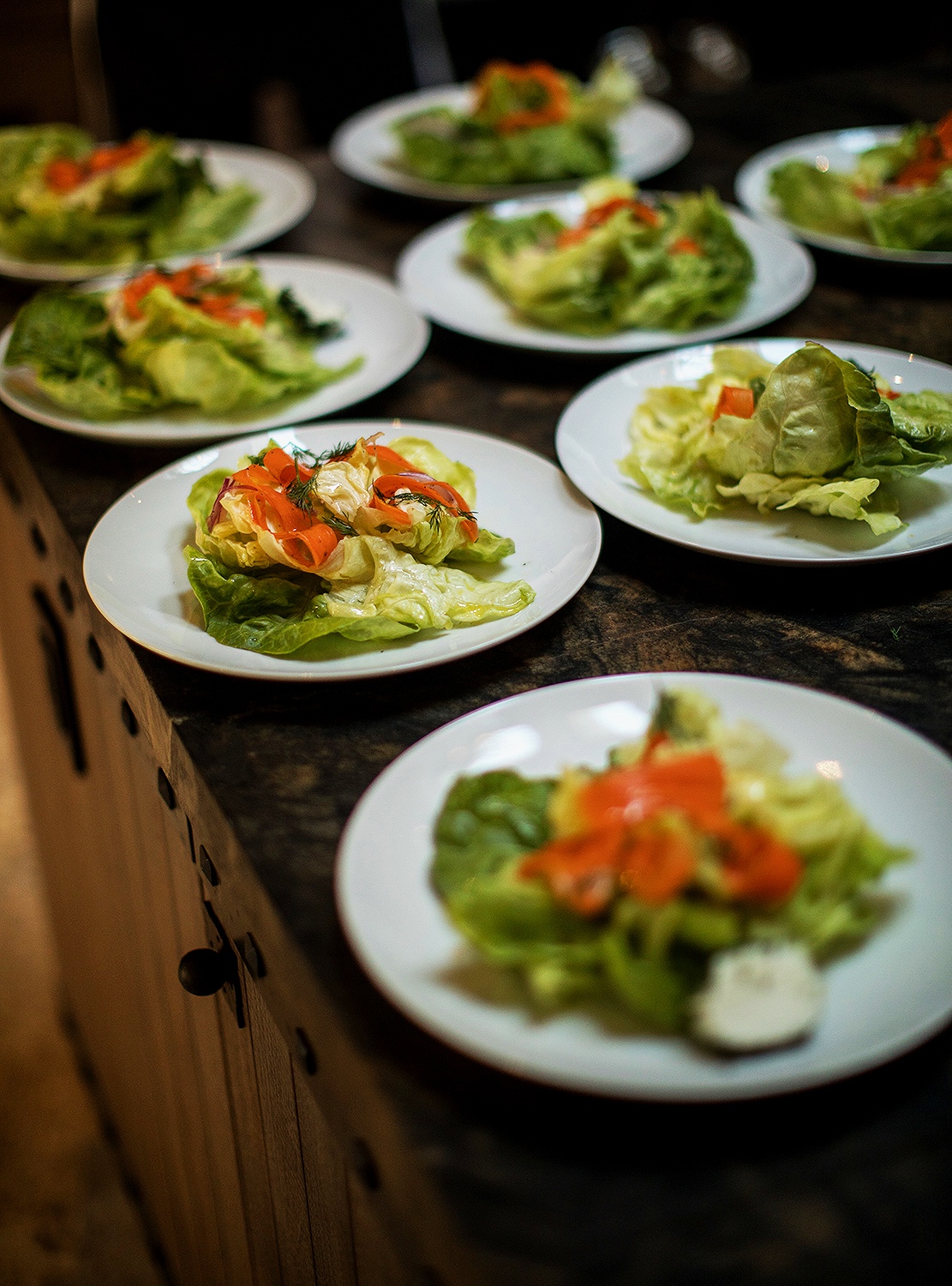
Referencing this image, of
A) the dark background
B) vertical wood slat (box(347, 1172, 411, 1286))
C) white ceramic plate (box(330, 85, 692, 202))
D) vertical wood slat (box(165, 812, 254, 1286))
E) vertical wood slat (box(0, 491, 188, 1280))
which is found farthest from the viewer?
the dark background

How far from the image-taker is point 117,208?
6.45 feet

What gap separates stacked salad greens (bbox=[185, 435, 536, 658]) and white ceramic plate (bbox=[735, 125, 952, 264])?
102 cm

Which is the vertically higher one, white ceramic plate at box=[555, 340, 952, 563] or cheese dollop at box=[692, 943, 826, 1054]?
cheese dollop at box=[692, 943, 826, 1054]

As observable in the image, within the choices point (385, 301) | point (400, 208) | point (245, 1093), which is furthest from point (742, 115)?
point (245, 1093)

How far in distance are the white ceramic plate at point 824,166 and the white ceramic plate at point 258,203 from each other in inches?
32.6

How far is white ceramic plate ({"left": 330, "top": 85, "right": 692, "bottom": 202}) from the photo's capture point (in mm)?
2127

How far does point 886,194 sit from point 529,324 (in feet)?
2.31

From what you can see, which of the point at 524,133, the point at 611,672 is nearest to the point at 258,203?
the point at 524,133

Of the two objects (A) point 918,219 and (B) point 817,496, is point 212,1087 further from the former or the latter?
(A) point 918,219

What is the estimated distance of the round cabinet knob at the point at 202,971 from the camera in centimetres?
100

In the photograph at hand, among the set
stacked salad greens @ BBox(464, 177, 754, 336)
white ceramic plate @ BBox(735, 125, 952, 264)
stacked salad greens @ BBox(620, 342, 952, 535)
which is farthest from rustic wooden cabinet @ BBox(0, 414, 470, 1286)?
white ceramic plate @ BBox(735, 125, 952, 264)

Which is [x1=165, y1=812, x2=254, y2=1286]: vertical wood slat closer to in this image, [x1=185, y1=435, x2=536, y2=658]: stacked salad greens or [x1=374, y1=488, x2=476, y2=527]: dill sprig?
[x1=185, y1=435, x2=536, y2=658]: stacked salad greens

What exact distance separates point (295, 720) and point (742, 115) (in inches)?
84.0

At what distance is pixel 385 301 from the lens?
1.69 meters
